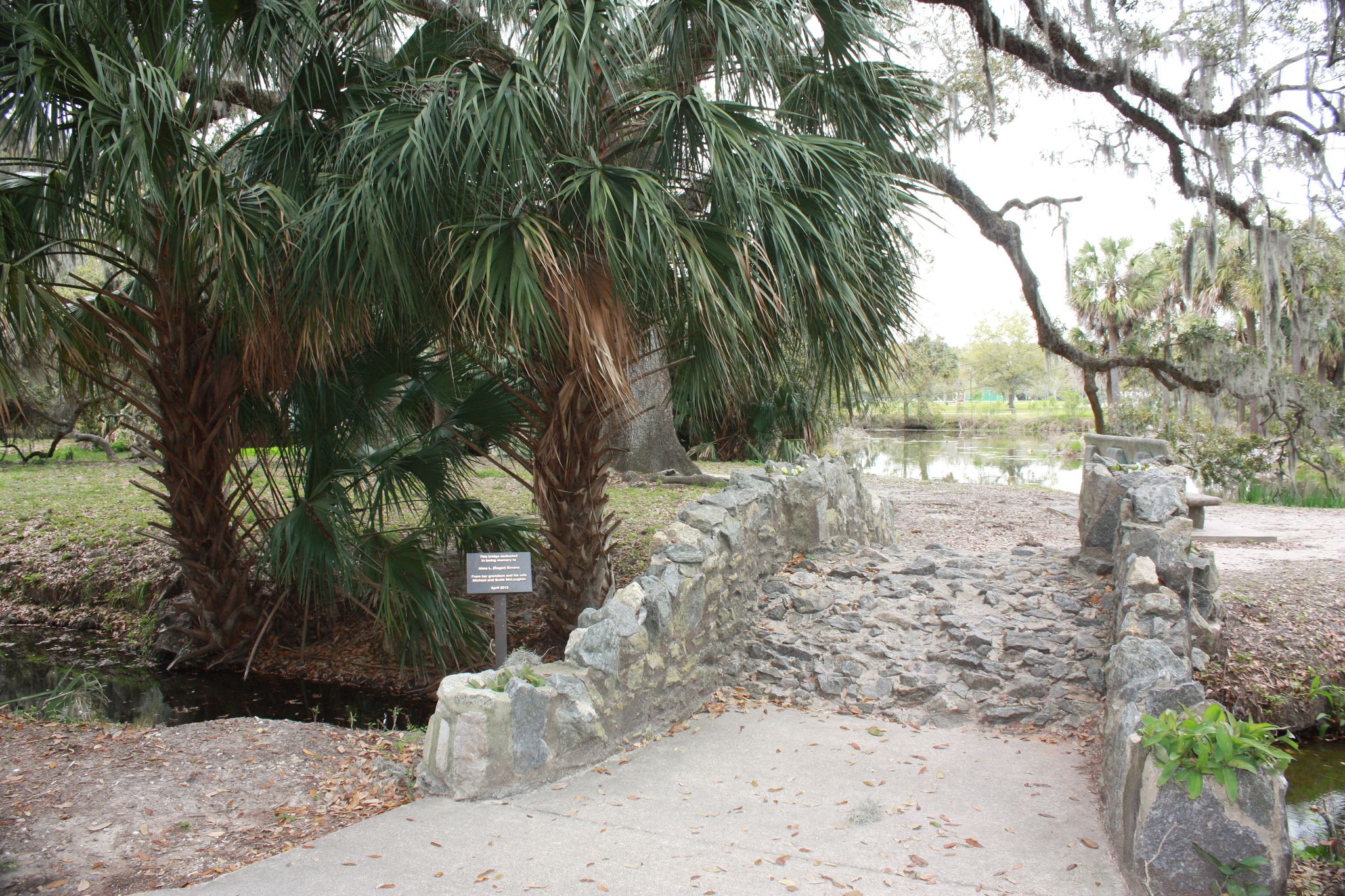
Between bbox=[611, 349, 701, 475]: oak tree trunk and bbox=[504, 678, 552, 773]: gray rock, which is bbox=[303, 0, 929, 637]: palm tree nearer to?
bbox=[504, 678, 552, 773]: gray rock

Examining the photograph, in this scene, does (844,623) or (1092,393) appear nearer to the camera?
(844,623)

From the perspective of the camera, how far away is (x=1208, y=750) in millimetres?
2928

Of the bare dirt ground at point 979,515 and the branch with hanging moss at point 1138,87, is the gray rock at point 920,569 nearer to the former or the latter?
the bare dirt ground at point 979,515

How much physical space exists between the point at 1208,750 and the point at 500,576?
3.60 meters

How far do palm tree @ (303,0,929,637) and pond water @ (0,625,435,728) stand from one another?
2.32m

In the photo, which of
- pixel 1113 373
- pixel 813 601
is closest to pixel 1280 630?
pixel 813 601

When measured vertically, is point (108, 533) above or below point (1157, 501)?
below

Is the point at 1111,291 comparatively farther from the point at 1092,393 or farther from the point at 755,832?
the point at 755,832

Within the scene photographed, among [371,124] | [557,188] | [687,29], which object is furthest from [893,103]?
[371,124]

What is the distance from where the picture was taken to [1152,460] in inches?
341

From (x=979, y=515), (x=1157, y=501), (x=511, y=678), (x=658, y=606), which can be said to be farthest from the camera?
(x=979, y=515)

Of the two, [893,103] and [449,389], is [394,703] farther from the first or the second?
[893,103]

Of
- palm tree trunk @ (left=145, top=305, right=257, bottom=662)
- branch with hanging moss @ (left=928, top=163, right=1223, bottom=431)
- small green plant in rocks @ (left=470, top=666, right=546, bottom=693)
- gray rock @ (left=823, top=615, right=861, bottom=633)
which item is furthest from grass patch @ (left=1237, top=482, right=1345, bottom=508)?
palm tree trunk @ (left=145, top=305, right=257, bottom=662)

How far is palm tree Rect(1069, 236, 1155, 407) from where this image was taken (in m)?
28.2
